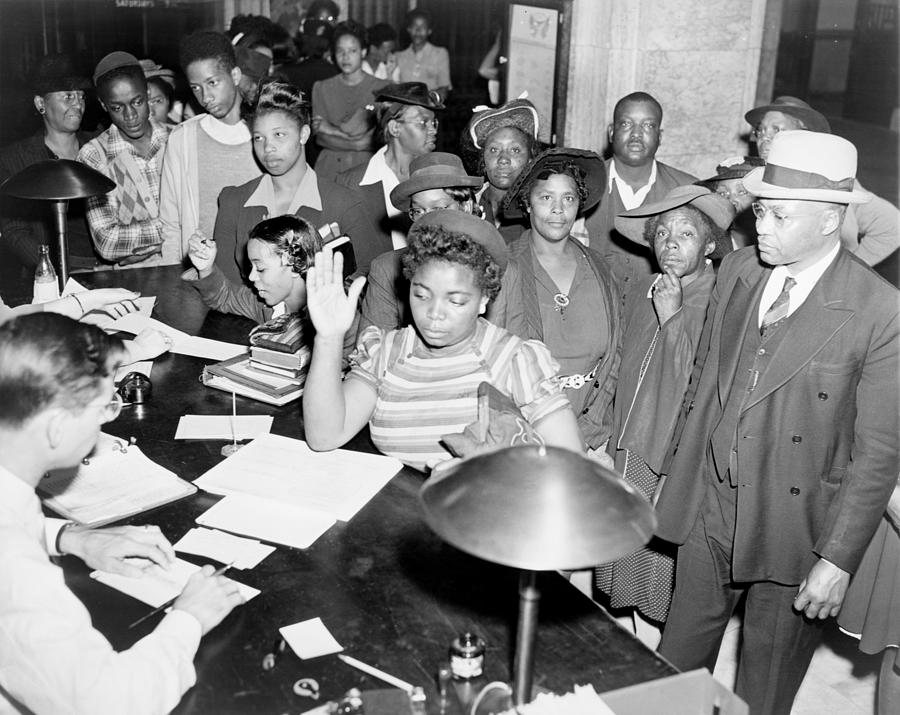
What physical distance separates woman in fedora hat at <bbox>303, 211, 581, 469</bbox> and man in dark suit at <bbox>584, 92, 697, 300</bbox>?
5.88 feet

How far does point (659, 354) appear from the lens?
3850 millimetres

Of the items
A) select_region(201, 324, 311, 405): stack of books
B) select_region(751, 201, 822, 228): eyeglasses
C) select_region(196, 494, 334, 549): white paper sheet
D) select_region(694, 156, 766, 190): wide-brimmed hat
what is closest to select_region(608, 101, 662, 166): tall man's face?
select_region(694, 156, 766, 190): wide-brimmed hat

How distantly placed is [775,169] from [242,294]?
2.62m

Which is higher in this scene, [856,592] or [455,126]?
[455,126]

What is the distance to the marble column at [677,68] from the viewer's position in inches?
244

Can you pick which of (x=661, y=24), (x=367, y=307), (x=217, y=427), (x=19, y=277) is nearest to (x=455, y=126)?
(x=661, y=24)

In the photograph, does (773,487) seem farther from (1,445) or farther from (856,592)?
(1,445)

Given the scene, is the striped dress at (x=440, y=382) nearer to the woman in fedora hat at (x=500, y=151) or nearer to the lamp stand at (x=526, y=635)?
the lamp stand at (x=526, y=635)

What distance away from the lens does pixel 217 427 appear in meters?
3.49

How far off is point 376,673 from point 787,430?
163 centimetres

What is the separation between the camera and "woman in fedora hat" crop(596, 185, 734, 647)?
3.73 m

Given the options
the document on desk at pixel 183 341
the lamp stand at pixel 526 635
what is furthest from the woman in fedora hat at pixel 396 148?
the lamp stand at pixel 526 635

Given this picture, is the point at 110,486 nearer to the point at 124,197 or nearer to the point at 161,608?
the point at 161,608

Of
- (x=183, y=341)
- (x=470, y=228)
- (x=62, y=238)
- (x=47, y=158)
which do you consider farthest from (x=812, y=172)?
(x=47, y=158)
